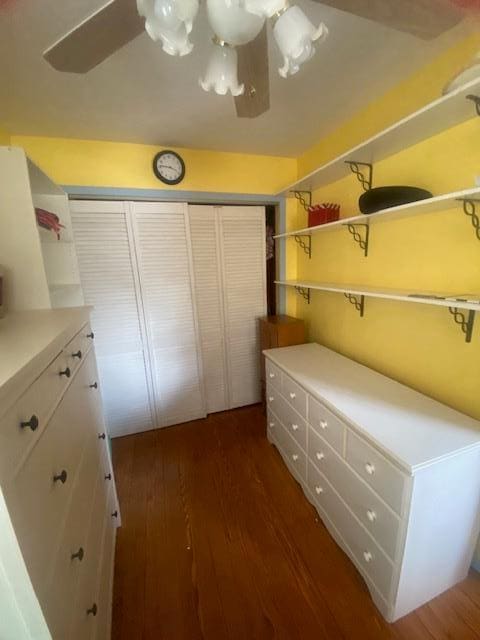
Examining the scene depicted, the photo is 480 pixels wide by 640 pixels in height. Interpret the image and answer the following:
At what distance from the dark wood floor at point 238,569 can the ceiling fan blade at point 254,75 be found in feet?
6.72

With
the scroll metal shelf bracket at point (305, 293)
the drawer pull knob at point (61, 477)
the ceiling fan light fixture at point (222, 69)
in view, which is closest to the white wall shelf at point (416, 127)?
the ceiling fan light fixture at point (222, 69)

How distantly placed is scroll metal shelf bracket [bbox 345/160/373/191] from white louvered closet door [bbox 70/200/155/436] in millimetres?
1581

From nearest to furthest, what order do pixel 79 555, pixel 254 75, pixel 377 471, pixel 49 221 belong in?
pixel 79 555 < pixel 254 75 < pixel 377 471 < pixel 49 221

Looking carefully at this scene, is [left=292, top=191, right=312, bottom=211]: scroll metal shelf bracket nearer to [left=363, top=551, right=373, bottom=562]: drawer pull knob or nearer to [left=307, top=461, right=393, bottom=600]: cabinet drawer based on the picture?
[left=307, top=461, right=393, bottom=600]: cabinet drawer

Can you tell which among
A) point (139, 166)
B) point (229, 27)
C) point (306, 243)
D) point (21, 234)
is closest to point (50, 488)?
point (21, 234)

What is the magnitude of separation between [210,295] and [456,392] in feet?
5.90

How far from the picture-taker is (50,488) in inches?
25.6

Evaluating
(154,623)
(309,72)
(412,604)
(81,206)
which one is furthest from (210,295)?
(412,604)

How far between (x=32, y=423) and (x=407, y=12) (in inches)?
54.7

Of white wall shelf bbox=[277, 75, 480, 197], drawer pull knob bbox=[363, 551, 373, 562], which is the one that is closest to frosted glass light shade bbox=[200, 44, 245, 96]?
white wall shelf bbox=[277, 75, 480, 197]

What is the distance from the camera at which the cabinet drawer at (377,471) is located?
96 cm

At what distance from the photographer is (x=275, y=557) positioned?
1.33m

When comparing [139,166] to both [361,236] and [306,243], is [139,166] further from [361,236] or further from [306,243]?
[361,236]

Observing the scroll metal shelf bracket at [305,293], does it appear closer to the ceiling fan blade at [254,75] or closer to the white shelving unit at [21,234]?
the ceiling fan blade at [254,75]
